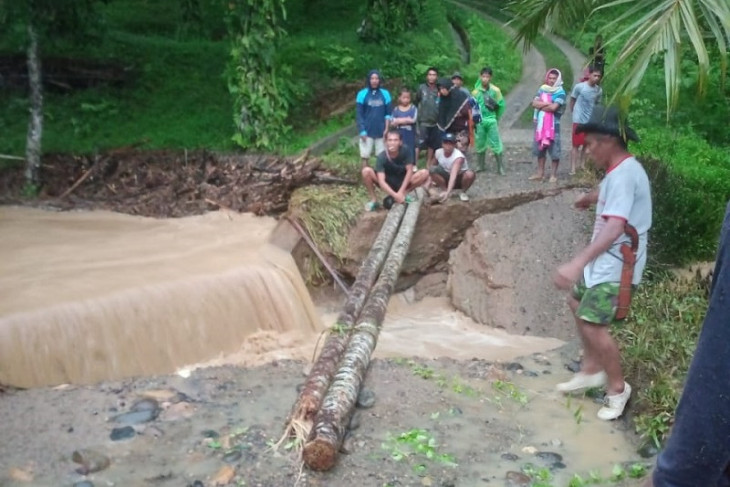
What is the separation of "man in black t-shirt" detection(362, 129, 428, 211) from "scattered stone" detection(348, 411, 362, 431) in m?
4.62

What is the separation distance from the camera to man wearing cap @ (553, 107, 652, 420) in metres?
5.02

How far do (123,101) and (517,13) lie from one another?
9.16m

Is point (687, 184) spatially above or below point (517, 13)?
below

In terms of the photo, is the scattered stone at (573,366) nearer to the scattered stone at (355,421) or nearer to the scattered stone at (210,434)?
the scattered stone at (355,421)

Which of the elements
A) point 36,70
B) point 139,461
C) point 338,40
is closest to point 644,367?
point 139,461

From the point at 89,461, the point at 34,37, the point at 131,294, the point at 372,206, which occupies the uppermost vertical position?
the point at 34,37

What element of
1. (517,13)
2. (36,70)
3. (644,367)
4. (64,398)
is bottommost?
(64,398)

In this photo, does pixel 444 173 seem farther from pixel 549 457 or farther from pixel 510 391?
pixel 549 457

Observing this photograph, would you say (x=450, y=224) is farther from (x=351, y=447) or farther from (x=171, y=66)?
(x=171, y=66)

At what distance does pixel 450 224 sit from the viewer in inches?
420

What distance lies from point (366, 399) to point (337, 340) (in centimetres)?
74

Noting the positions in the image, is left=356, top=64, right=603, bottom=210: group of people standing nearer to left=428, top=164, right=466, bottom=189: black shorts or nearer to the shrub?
left=428, top=164, right=466, bottom=189: black shorts

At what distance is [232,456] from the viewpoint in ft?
17.0

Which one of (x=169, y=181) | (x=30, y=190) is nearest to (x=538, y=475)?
(x=169, y=181)
